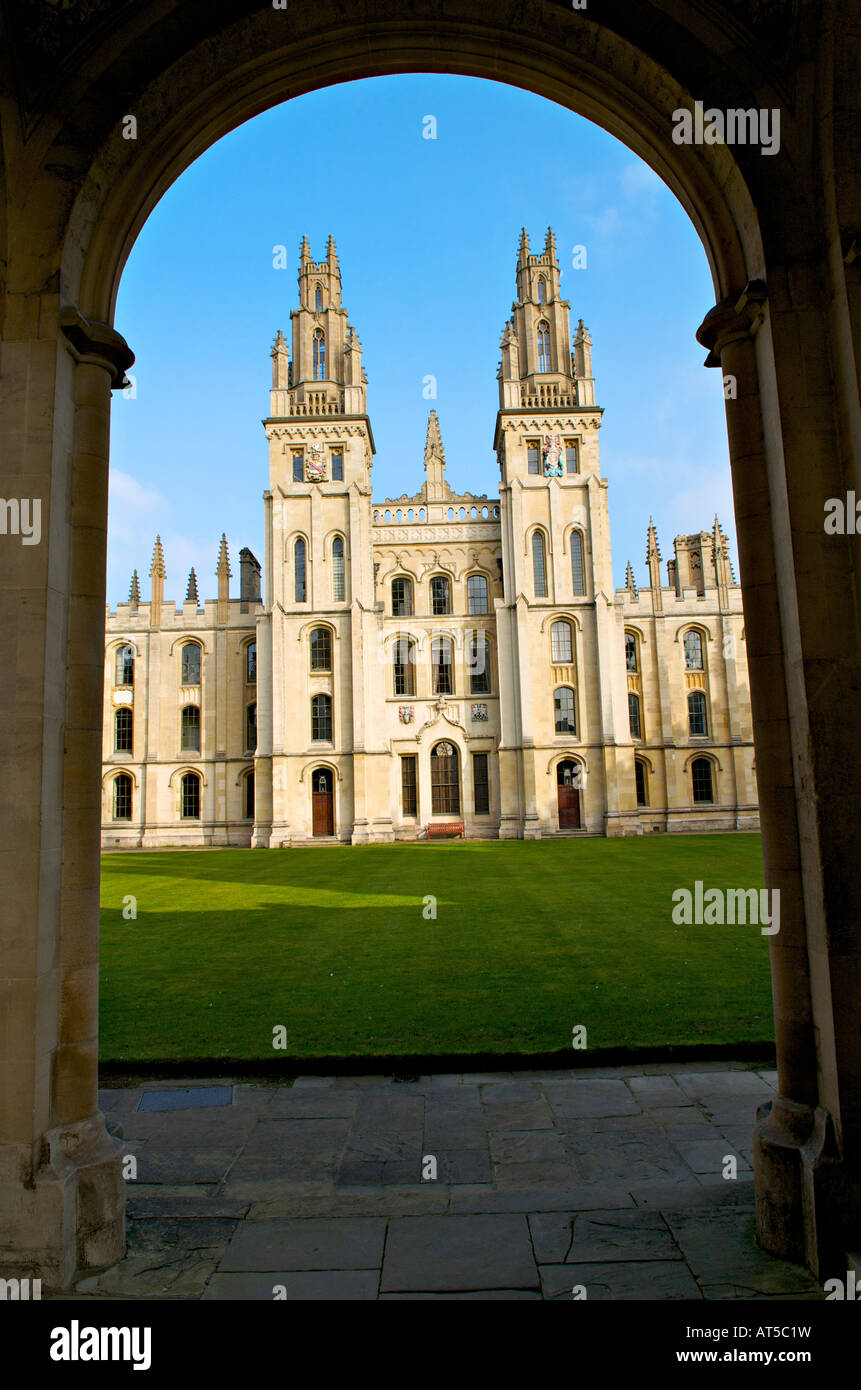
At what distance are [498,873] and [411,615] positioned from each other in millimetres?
22253

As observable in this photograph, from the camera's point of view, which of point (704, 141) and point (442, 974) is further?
point (442, 974)

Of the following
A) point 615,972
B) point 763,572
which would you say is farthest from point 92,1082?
point 615,972

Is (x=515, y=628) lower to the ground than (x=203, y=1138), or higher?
higher

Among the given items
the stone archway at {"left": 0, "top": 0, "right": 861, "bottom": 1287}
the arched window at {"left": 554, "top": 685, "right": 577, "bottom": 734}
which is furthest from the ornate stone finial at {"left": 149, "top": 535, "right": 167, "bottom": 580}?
the stone archway at {"left": 0, "top": 0, "right": 861, "bottom": 1287}

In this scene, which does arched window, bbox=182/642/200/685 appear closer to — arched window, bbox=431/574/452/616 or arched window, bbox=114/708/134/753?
arched window, bbox=114/708/134/753

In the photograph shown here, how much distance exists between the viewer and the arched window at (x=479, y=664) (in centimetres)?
4006

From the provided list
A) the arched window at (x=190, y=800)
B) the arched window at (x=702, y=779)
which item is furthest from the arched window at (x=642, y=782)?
the arched window at (x=190, y=800)

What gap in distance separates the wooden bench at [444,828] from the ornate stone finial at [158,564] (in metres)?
19.5

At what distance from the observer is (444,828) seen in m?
38.8

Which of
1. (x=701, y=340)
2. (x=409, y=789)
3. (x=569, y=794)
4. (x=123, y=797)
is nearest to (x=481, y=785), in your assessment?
(x=409, y=789)
